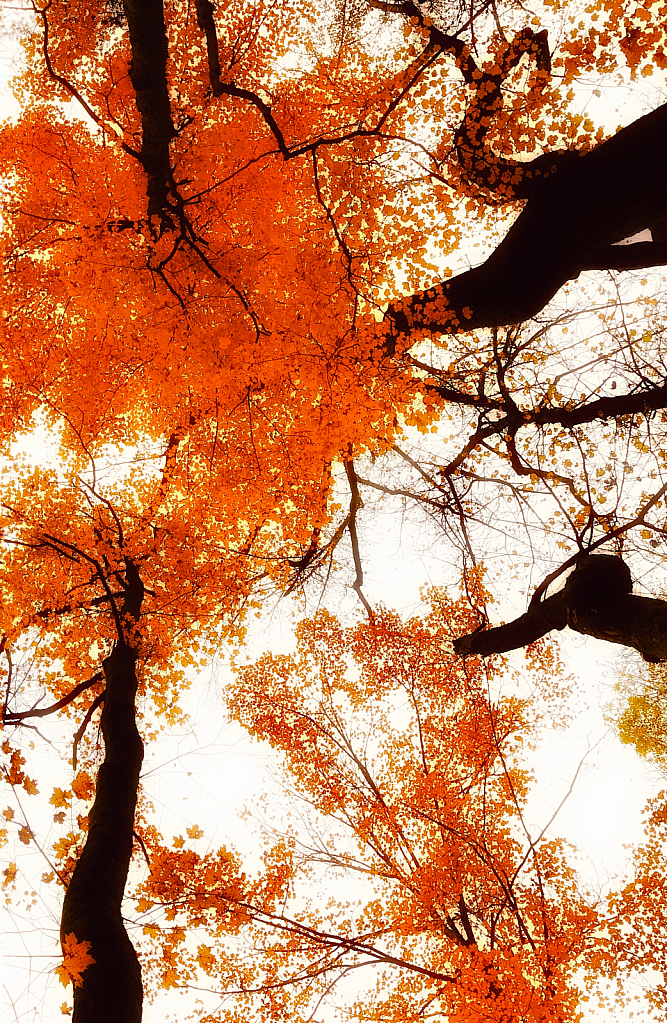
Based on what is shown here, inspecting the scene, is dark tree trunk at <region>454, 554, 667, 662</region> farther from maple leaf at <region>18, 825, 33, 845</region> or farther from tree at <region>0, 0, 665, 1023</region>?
maple leaf at <region>18, 825, 33, 845</region>

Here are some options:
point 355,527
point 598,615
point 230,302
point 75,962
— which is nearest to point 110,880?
point 75,962

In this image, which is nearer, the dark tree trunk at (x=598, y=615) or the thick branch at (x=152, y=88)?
the dark tree trunk at (x=598, y=615)

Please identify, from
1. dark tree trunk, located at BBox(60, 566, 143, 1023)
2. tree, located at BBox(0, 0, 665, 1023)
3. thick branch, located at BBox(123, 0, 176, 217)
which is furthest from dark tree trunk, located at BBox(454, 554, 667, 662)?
thick branch, located at BBox(123, 0, 176, 217)

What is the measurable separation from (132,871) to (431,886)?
4580 millimetres

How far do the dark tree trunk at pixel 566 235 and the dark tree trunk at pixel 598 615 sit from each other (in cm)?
314

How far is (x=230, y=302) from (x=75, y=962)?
8.02 m

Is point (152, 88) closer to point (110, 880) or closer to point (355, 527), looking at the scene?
point (355, 527)

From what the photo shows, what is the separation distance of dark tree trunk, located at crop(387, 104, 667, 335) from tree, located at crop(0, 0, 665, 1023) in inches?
1.7

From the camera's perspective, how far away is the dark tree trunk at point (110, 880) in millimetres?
4109

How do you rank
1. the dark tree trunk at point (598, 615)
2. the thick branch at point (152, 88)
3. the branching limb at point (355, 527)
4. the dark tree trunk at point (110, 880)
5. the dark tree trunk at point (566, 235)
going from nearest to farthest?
the dark tree trunk at point (110, 880) < the dark tree trunk at point (598, 615) < the dark tree trunk at point (566, 235) < the thick branch at point (152, 88) < the branching limb at point (355, 527)

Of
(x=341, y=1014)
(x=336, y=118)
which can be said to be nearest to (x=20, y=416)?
(x=336, y=118)

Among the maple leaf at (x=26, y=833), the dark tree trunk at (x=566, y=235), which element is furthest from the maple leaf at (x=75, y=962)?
the dark tree trunk at (x=566, y=235)

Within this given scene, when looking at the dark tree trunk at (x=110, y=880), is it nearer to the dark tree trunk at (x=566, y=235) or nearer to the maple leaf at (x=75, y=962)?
the maple leaf at (x=75, y=962)

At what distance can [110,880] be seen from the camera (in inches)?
196
